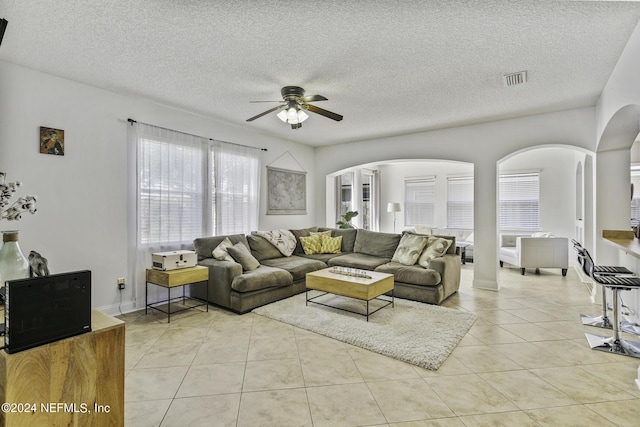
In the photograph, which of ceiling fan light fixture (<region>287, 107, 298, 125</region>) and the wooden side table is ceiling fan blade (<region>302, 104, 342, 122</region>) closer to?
ceiling fan light fixture (<region>287, 107, 298, 125</region>)

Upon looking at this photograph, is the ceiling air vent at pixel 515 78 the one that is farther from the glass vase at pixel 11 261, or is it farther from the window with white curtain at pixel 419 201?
the window with white curtain at pixel 419 201

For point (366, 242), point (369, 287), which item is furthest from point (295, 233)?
point (369, 287)

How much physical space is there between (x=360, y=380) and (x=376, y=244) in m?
3.17

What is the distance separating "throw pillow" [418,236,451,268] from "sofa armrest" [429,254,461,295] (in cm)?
9

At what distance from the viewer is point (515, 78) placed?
309 centimetres

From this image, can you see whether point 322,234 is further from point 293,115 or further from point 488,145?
point 488,145

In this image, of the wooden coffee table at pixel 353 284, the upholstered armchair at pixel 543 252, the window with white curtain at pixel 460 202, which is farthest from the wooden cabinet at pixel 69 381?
the window with white curtain at pixel 460 202

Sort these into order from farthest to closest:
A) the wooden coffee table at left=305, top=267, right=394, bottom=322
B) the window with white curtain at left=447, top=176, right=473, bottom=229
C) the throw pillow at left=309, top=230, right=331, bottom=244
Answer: the window with white curtain at left=447, top=176, right=473, bottom=229
the throw pillow at left=309, top=230, right=331, bottom=244
the wooden coffee table at left=305, top=267, right=394, bottom=322

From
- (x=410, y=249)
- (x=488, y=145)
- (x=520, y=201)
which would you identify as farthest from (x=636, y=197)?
(x=410, y=249)

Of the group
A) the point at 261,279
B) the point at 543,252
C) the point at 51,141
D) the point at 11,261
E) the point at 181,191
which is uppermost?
the point at 51,141

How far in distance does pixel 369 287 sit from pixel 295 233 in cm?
246

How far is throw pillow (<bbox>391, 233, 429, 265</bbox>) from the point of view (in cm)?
445

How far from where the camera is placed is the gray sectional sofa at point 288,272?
12.3 ft

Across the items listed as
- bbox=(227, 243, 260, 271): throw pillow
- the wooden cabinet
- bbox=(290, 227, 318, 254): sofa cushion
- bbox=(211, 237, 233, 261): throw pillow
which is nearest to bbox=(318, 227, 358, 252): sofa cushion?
bbox=(290, 227, 318, 254): sofa cushion
